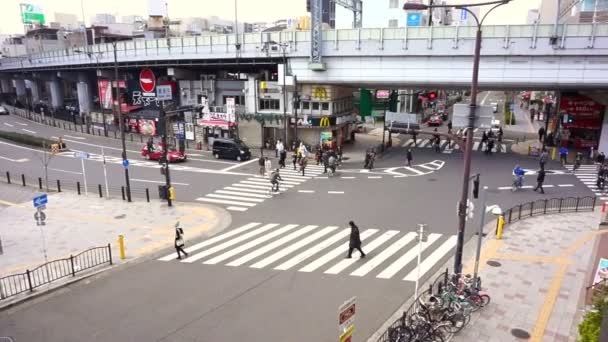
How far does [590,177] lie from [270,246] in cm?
2475

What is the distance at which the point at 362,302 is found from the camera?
41.0ft

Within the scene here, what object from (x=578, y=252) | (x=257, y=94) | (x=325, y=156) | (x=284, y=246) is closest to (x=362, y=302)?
(x=284, y=246)

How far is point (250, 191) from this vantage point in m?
26.1

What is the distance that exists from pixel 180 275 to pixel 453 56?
26922 millimetres

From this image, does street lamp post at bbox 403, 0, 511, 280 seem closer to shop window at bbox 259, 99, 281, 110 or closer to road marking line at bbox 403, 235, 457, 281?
road marking line at bbox 403, 235, 457, 281

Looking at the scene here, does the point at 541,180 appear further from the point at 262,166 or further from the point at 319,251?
the point at 262,166

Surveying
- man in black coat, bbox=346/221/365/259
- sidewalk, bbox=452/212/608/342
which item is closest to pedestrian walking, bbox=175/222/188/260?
man in black coat, bbox=346/221/365/259

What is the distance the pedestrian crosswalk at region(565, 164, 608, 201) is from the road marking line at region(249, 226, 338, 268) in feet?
55.4

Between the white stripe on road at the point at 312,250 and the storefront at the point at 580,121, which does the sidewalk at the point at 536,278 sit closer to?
the white stripe on road at the point at 312,250

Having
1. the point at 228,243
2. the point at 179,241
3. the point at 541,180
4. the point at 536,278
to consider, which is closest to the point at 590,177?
the point at 541,180

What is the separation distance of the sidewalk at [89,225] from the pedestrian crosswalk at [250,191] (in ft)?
4.10

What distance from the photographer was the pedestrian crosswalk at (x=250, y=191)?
2366cm

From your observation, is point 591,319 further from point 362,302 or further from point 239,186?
point 239,186

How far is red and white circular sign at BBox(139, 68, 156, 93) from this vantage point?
5209 cm
